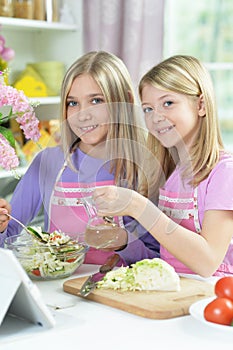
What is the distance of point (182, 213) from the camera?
1.85 meters

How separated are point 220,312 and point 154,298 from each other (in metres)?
0.22

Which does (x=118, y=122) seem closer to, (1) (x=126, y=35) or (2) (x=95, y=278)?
(2) (x=95, y=278)

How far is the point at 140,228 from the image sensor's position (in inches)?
73.7

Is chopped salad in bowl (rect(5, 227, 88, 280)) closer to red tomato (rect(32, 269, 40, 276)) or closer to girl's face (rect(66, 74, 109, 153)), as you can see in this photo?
red tomato (rect(32, 269, 40, 276))

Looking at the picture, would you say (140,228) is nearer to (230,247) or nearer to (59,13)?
(230,247)

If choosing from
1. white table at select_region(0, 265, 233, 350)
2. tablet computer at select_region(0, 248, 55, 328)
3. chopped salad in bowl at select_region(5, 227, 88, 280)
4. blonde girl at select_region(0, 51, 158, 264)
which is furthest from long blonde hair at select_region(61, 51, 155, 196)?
tablet computer at select_region(0, 248, 55, 328)

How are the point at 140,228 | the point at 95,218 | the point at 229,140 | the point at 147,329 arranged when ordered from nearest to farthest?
the point at 147,329 → the point at 95,218 → the point at 140,228 → the point at 229,140

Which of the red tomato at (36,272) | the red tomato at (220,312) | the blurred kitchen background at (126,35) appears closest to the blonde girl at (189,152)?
the red tomato at (36,272)

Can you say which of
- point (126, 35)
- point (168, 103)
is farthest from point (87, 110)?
point (126, 35)

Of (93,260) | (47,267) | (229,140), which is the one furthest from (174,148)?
(229,140)

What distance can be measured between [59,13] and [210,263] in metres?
2.22

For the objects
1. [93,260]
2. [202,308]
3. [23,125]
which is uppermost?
[23,125]

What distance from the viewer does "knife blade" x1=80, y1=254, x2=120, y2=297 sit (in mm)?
1501

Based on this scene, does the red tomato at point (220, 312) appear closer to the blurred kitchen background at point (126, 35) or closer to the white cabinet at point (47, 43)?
the blurred kitchen background at point (126, 35)
